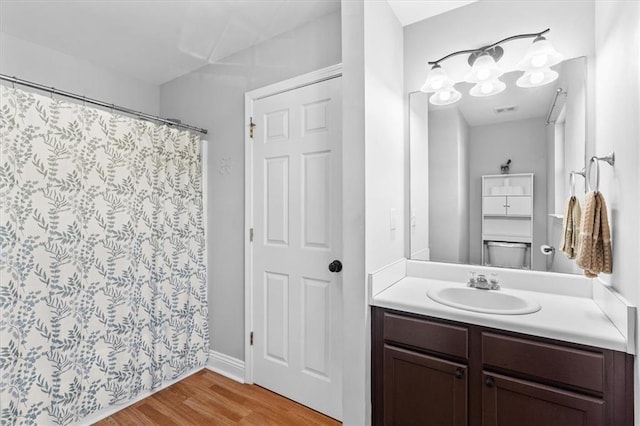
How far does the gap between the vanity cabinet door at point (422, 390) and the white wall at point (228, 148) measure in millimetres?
1231

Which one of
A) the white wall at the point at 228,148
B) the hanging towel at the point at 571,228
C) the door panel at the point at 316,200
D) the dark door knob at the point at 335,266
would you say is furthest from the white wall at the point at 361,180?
the hanging towel at the point at 571,228

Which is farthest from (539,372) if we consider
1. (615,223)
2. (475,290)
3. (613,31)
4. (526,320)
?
(613,31)

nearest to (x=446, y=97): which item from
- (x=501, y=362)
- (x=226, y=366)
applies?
(x=501, y=362)

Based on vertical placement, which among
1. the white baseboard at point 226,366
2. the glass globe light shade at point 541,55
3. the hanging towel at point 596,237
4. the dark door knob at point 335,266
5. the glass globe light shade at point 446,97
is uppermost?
the glass globe light shade at point 541,55

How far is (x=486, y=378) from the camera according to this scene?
1266 mm

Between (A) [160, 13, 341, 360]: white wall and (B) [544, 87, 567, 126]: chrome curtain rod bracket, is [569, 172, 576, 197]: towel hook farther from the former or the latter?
(A) [160, 13, 341, 360]: white wall

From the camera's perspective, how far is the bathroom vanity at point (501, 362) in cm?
109

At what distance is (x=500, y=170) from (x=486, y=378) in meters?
1.08

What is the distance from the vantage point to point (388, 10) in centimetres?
174

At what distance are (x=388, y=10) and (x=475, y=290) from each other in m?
1.62

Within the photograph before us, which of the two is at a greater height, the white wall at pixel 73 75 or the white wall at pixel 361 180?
the white wall at pixel 73 75

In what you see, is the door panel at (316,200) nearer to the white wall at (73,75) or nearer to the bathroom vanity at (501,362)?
the bathroom vanity at (501,362)

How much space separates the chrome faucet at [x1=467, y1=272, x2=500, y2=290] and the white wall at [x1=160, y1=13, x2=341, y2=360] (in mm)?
1544

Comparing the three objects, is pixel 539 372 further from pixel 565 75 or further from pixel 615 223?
pixel 565 75
